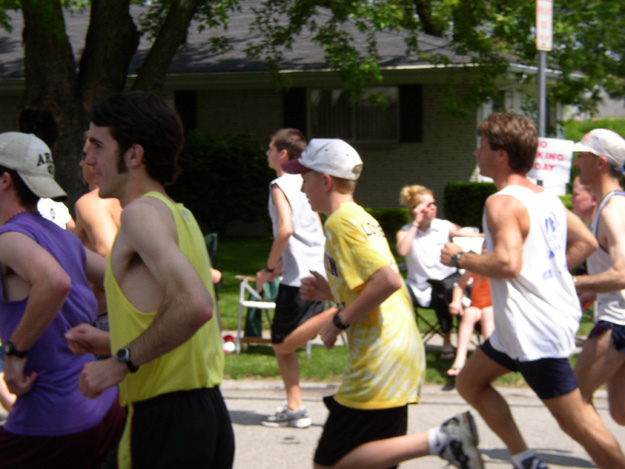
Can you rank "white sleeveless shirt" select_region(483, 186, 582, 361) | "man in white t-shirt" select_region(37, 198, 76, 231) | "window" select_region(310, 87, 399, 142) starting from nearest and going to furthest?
1. "white sleeveless shirt" select_region(483, 186, 582, 361)
2. "man in white t-shirt" select_region(37, 198, 76, 231)
3. "window" select_region(310, 87, 399, 142)

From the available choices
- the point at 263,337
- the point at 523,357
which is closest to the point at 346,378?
the point at 523,357

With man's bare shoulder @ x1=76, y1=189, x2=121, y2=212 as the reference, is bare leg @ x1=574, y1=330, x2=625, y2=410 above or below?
below

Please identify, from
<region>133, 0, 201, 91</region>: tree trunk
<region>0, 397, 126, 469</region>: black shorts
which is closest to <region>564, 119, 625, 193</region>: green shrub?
<region>133, 0, 201, 91</region>: tree trunk

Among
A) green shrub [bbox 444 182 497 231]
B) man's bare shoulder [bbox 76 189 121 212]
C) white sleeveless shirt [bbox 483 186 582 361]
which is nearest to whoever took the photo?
white sleeveless shirt [bbox 483 186 582 361]

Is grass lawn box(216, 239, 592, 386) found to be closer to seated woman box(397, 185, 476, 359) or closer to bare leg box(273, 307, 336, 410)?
seated woman box(397, 185, 476, 359)

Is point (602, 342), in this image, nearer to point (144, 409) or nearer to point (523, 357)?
point (523, 357)

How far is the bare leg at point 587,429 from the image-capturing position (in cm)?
436

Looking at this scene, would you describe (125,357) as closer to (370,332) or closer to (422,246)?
(370,332)

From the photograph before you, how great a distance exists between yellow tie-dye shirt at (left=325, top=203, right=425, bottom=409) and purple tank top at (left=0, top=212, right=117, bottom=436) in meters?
1.12

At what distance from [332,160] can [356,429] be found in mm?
1223

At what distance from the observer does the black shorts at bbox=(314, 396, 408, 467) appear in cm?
405

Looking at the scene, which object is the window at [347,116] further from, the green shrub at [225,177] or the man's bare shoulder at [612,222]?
the man's bare shoulder at [612,222]

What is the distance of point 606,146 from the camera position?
5.05 meters

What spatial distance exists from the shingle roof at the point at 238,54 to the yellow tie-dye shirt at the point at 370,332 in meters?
13.1
